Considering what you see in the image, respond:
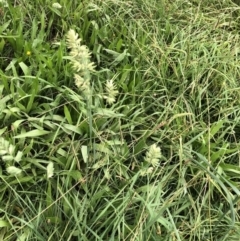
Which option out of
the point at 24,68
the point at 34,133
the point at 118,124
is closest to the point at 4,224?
the point at 34,133

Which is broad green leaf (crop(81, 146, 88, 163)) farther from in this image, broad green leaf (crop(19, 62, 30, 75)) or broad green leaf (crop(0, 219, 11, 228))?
broad green leaf (crop(19, 62, 30, 75))

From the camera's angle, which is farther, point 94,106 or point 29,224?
point 94,106

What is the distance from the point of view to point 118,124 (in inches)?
80.2

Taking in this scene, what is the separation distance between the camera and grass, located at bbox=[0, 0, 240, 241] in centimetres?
178

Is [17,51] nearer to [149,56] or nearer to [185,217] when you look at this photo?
[149,56]

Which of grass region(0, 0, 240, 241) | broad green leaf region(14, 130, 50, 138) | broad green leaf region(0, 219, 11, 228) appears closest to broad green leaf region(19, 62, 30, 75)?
grass region(0, 0, 240, 241)

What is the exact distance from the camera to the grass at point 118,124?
178cm

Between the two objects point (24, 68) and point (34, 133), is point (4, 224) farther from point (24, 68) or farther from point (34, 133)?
point (24, 68)

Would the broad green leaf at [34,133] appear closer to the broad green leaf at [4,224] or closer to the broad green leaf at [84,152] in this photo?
the broad green leaf at [84,152]

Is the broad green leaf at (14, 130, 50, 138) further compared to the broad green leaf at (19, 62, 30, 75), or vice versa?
the broad green leaf at (19, 62, 30, 75)

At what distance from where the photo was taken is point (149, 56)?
2377mm

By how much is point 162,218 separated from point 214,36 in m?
1.20

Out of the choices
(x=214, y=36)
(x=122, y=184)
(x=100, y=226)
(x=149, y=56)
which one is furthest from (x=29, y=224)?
(x=214, y=36)

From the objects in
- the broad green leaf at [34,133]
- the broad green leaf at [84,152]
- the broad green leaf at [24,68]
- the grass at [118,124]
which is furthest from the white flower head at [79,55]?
the broad green leaf at [24,68]
